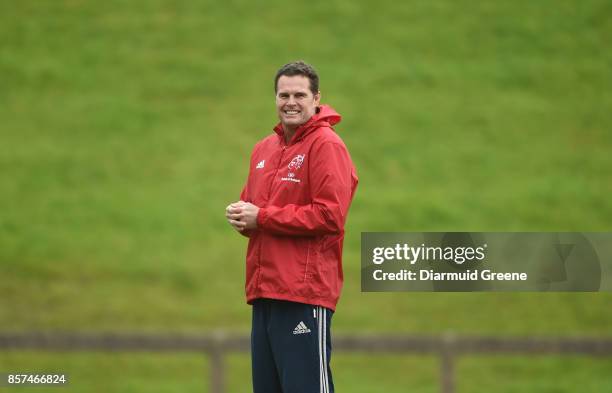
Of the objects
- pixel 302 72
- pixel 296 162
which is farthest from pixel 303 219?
pixel 302 72

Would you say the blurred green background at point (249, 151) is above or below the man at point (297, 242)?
above

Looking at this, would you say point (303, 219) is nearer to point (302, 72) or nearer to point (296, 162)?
point (296, 162)

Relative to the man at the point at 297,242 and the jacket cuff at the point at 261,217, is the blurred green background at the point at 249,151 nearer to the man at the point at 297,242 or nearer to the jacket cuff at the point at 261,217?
the man at the point at 297,242

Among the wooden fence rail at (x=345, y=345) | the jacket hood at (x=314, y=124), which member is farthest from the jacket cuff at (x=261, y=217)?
the wooden fence rail at (x=345, y=345)

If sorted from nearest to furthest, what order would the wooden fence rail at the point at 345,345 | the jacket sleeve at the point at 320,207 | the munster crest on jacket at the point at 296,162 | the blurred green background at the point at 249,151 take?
the jacket sleeve at the point at 320,207 → the munster crest on jacket at the point at 296,162 → the wooden fence rail at the point at 345,345 → the blurred green background at the point at 249,151

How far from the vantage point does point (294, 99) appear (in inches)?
140

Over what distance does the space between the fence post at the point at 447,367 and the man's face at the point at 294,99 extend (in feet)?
10.4

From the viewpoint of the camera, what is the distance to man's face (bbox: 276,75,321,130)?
3.54 metres

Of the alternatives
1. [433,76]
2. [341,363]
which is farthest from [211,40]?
[341,363]

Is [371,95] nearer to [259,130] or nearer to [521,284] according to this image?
[259,130]

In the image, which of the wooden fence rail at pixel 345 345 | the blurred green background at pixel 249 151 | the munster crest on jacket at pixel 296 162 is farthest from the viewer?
the blurred green background at pixel 249 151

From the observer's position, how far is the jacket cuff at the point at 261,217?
3441 mm

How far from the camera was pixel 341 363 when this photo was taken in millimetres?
9203

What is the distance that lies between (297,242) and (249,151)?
8893 millimetres
